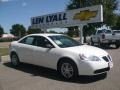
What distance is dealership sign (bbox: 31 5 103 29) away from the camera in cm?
2391

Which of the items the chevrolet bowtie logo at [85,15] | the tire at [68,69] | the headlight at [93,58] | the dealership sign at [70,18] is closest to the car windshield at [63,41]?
the tire at [68,69]

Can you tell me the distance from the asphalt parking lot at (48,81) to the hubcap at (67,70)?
0.73ft

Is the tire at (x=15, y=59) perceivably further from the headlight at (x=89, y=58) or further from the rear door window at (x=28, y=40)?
the headlight at (x=89, y=58)

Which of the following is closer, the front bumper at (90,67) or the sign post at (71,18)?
the front bumper at (90,67)

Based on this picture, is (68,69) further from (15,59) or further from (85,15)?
(85,15)

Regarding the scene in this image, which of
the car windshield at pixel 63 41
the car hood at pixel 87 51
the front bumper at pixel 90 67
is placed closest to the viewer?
the front bumper at pixel 90 67

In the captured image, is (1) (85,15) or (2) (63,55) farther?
(1) (85,15)

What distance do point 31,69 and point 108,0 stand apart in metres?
29.8

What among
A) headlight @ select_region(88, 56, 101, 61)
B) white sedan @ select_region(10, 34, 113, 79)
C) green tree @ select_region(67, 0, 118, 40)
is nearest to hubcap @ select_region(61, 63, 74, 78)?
white sedan @ select_region(10, 34, 113, 79)

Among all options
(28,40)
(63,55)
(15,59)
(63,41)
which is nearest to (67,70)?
(63,55)

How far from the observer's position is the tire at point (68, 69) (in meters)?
9.53

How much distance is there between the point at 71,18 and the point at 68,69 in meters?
16.0

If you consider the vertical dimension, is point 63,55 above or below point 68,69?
above

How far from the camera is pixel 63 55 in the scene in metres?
9.89
